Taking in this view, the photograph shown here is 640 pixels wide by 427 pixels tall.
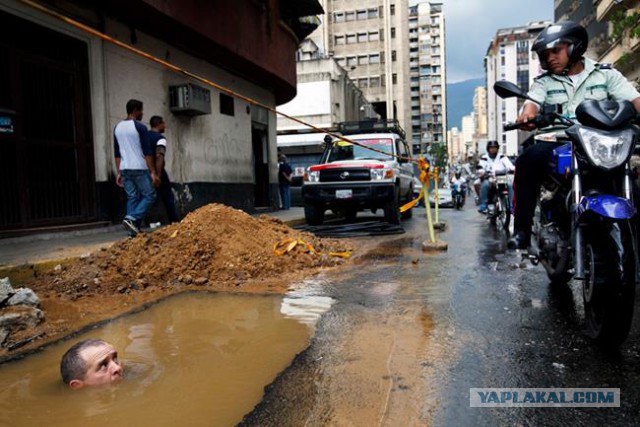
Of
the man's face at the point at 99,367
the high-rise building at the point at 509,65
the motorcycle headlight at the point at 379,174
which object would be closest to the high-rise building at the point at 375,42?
the high-rise building at the point at 509,65

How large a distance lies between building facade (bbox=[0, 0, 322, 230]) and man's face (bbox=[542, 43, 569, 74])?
4.84 m

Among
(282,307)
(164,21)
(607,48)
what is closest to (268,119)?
(164,21)

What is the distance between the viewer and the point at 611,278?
8.74ft

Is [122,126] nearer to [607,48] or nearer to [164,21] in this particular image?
[164,21]

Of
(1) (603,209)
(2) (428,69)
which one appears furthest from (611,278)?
(2) (428,69)

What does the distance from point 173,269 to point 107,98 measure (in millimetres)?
4942

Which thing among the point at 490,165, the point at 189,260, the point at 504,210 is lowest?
the point at 189,260

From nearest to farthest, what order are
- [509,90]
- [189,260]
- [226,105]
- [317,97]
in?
1. [509,90]
2. [189,260]
3. [226,105]
4. [317,97]

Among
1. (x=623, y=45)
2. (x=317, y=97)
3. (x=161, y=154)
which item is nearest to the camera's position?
(x=161, y=154)

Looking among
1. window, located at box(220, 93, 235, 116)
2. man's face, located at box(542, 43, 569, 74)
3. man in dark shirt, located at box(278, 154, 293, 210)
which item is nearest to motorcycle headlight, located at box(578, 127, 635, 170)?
man's face, located at box(542, 43, 569, 74)

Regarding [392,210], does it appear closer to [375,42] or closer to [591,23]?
[591,23]

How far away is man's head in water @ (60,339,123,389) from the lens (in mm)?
2412

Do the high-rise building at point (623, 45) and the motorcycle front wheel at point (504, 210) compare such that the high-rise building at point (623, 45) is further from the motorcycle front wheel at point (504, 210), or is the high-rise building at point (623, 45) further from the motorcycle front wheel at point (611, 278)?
the motorcycle front wheel at point (611, 278)

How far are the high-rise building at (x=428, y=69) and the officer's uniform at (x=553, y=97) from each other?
11446cm
